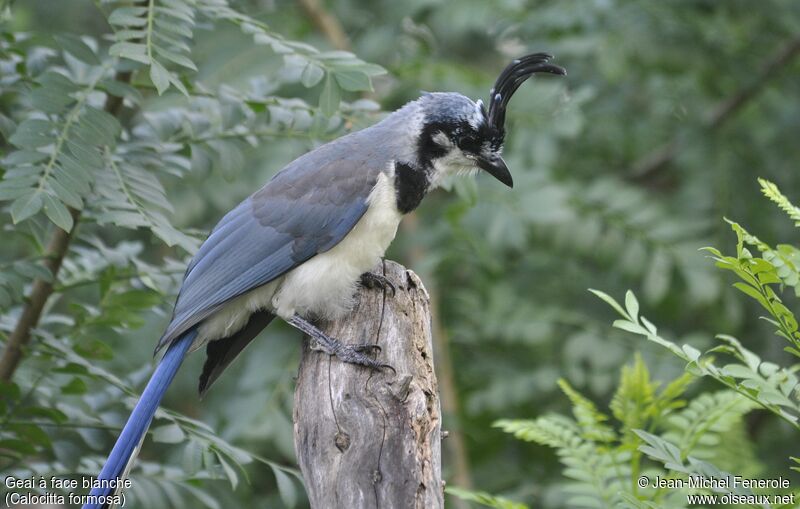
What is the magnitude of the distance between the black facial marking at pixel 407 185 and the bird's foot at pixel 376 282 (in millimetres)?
277

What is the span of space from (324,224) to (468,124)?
65 cm

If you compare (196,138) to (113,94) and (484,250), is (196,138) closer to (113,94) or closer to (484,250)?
(113,94)

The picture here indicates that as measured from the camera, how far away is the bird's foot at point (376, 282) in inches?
131

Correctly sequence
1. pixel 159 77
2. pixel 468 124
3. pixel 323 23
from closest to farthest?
1. pixel 159 77
2. pixel 468 124
3. pixel 323 23

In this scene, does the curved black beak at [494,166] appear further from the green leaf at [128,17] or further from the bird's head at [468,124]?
the green leaf at [128,17]

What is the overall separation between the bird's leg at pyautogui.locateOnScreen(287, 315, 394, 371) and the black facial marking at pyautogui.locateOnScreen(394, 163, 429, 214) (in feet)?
1.98

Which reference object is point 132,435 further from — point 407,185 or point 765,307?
point 765,307

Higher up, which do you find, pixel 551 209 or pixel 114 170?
pixel 551 209

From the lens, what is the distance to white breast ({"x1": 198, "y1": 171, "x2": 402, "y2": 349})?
340 centimetres

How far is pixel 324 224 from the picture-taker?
11.5 feet

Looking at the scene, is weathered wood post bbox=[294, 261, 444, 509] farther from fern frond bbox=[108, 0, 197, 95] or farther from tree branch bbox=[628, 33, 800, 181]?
tree branch bbox=[628, 33, 800, 181]

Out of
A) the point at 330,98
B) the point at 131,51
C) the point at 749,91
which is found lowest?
the point at 131,51

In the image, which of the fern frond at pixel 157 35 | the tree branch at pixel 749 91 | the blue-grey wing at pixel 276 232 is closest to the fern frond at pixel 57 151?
the fern frond at pixel 157 35

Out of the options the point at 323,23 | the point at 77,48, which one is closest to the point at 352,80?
the point at 77,48
